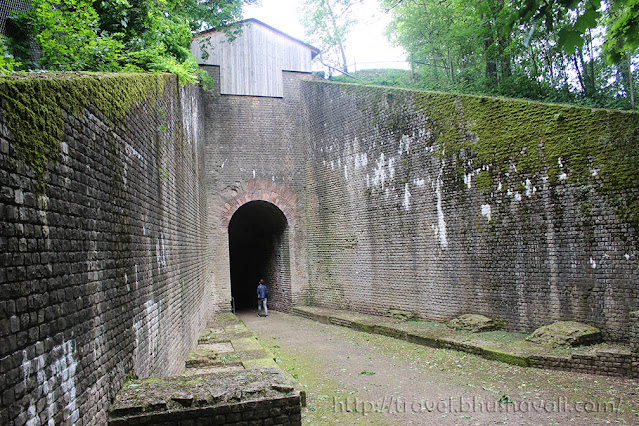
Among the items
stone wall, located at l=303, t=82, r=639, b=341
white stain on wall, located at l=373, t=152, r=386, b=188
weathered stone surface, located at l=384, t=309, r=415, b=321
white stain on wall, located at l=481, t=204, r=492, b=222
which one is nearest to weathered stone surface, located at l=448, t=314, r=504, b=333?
stone wall, located at l=303, t=82, r=639, b=341

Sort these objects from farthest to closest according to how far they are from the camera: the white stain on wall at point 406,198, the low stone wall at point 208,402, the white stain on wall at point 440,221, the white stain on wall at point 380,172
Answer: the white stain on wall at point 380,172 < the white stain on wall at point 406,198 < the white stain on wall at point 440,221 < the low stone wall at point 208,402

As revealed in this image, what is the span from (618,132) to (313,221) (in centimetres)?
1017

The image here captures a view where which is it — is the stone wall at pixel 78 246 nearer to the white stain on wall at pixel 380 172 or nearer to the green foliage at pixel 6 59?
the green foliage at pixel 6 59

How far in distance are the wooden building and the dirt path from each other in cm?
1020

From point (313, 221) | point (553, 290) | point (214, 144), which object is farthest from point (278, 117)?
point (553, 290)

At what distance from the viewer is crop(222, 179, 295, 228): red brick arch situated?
15.8 meters

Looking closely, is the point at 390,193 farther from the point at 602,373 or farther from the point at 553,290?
the point at 602,373

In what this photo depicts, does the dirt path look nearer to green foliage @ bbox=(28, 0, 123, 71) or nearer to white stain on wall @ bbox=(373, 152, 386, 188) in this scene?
white stain on wall @ bbox=(373, 152, 386, 188)

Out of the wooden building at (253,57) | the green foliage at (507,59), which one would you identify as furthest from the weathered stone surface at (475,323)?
the wooden building at (253,57)

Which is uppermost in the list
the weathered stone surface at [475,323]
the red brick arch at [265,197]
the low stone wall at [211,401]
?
the red brick arch at [265,197]

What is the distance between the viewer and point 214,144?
1583 cm

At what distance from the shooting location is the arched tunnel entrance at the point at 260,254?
1664cm

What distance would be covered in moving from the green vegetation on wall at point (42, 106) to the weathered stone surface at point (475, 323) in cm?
888

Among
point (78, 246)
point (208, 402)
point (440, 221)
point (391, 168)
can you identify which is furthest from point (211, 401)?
Answer: point (391, 168)
